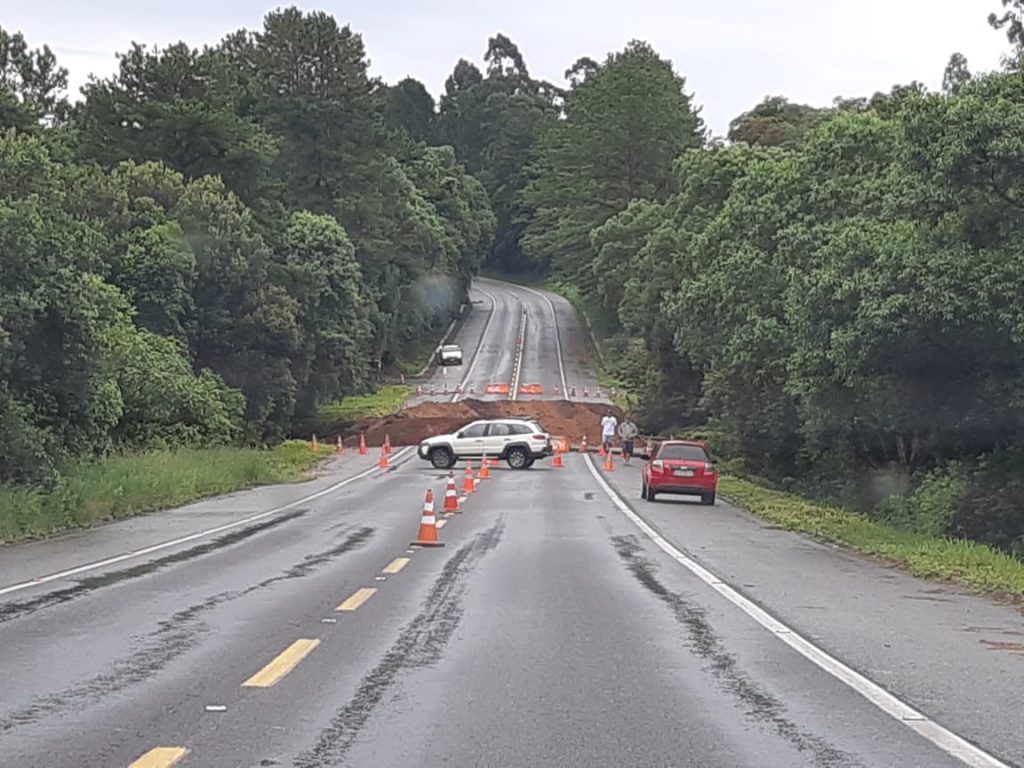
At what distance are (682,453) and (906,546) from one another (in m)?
11.4

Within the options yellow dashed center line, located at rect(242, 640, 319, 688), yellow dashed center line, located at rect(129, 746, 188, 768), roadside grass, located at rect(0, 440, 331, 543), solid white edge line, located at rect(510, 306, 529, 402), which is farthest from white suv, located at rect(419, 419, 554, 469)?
yellow dashed center line, located at rect(129, 746, 188, 768)

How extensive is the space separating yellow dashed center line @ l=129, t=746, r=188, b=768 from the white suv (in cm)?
3929

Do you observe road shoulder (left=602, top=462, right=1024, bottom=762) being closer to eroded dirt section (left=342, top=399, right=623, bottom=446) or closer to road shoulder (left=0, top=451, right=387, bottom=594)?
road shoulder (left=0, top=451, right=387, bottom=594)

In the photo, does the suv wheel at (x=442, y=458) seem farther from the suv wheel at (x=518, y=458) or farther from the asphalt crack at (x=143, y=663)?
the asphalt crack at (x=143, y=663)

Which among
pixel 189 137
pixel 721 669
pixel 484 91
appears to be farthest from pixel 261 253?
pixel 484 91

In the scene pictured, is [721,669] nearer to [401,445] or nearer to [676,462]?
[676,462]

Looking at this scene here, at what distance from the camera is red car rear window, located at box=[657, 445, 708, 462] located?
32.9m

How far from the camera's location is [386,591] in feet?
Result: 48.7

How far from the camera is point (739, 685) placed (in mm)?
9750

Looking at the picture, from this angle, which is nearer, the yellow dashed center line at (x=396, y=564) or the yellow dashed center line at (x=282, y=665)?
the yellow dashed center line at (x=282, y=665)

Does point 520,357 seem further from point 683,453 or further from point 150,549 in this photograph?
point 150,549

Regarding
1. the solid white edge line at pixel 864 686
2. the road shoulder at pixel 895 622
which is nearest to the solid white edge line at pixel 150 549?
the solid white edge line at pixel 864 686

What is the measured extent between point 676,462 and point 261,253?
2943 centimetres

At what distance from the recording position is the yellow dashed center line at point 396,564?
1702cm
